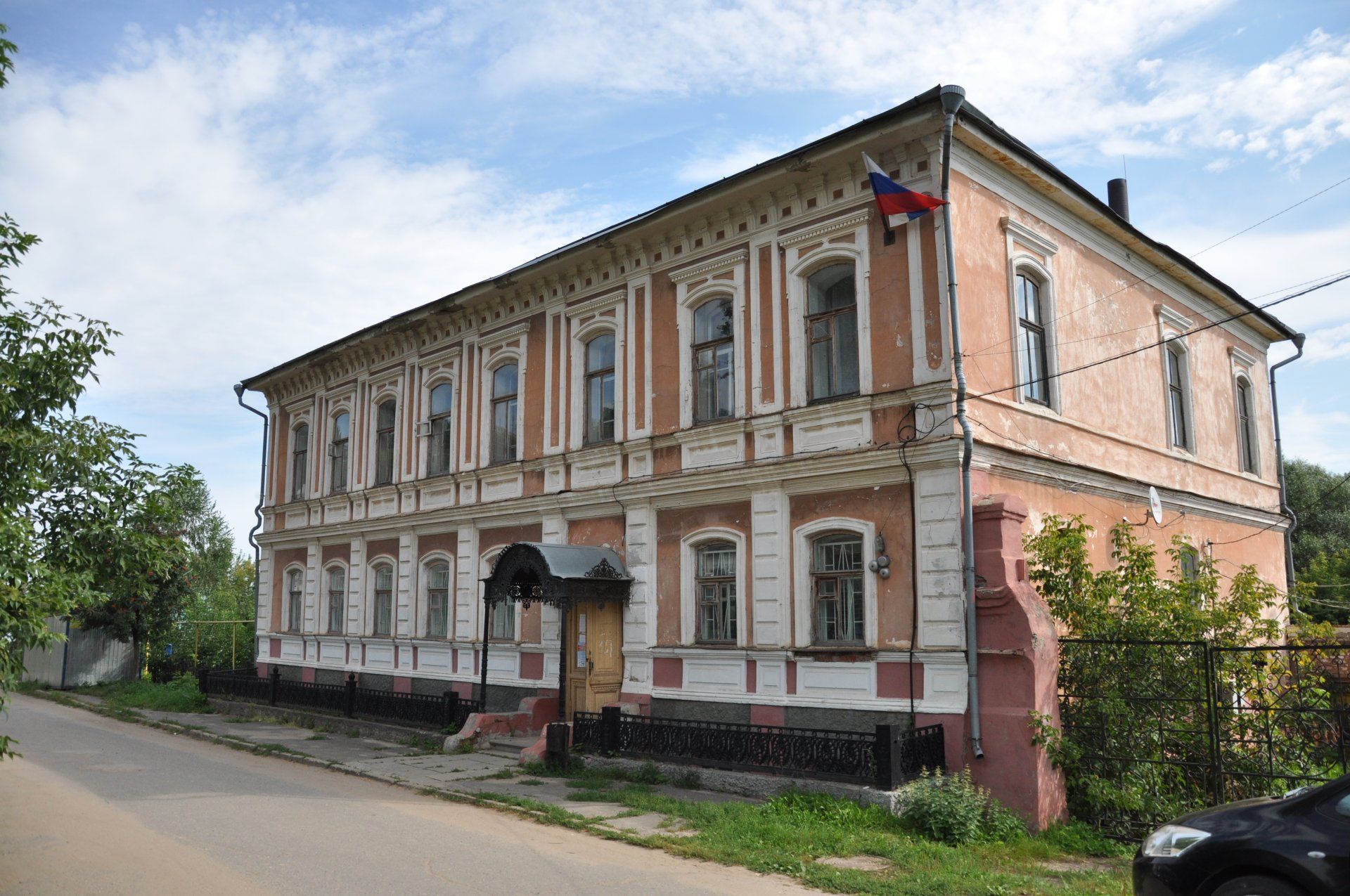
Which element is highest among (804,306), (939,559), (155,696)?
(804,306)

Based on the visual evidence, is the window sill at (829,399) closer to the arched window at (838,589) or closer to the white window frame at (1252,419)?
the arched window at (838,589)

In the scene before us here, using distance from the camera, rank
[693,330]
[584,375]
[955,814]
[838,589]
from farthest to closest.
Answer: [584,375]
[693,330]
[838,589]
[955,814]

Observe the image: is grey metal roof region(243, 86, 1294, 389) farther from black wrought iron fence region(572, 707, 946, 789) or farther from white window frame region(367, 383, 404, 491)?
black wrought iron fence region(572, 707, 946, 789)

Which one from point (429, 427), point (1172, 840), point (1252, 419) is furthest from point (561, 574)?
point (1252, 419)

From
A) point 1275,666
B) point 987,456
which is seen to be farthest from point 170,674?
point 1275,666

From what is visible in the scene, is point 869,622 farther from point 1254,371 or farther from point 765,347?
point 1254,371

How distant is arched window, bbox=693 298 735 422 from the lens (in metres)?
14.5

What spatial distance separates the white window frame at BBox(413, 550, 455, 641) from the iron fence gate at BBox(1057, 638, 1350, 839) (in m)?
11.7

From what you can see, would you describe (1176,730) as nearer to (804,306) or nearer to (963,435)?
(963,435)

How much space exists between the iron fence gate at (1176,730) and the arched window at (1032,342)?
392 cm

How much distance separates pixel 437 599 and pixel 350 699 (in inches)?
94.1

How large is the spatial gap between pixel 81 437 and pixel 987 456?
918cm

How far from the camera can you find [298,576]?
957 inches

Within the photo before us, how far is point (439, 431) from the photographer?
20.3m
